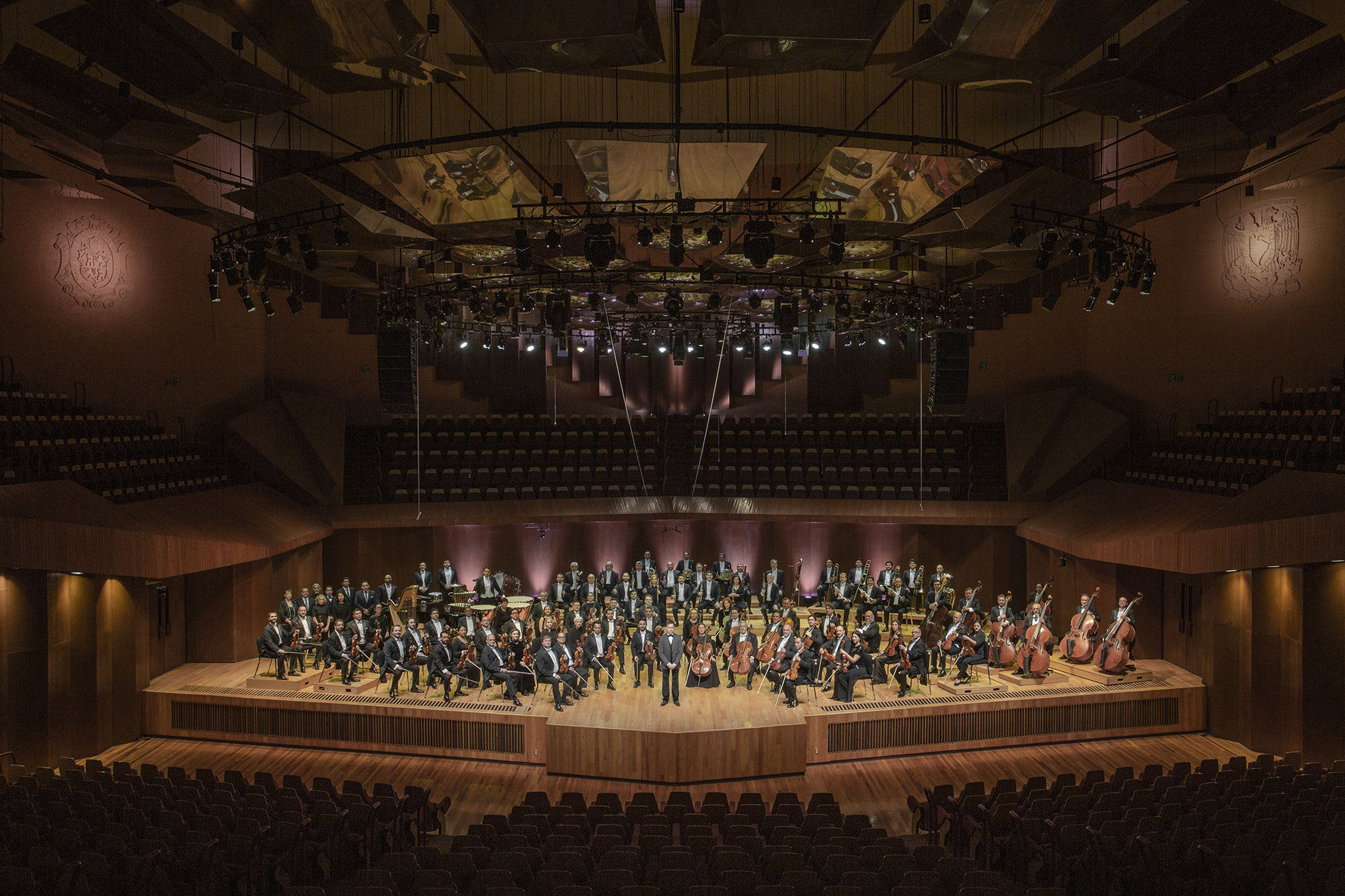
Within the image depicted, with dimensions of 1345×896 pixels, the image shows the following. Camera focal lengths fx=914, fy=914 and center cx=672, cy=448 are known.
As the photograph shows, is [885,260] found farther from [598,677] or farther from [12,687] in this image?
[12,687]

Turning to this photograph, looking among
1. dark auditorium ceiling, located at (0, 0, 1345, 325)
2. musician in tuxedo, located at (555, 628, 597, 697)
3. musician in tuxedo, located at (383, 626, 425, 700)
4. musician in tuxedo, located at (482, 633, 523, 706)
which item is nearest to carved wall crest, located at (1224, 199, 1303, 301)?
dark auditorium ceiling, located at (0, 0, 1345, 325)

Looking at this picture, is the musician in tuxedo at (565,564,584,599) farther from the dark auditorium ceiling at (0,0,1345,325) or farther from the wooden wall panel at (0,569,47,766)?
the wooden wall panel at (0,569,47,766)

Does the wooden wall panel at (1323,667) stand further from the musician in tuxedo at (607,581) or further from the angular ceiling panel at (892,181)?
the musician in tuxedo at (607,581)

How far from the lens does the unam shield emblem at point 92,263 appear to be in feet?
40.8

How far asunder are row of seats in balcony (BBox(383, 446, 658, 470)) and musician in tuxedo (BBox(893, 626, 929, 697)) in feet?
23.9

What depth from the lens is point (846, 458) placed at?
54.6 ft

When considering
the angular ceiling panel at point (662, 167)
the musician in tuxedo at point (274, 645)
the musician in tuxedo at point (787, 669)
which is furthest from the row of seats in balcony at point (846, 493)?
the angular ceiling panel at point (662, 167)

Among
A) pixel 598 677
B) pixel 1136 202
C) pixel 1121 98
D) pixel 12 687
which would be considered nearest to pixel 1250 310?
pixel 1136 202

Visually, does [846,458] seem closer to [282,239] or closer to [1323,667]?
[1323,667]

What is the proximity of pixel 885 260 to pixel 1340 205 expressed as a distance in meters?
6.31

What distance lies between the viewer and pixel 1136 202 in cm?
952

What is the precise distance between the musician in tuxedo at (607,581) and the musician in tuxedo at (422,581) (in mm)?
2646

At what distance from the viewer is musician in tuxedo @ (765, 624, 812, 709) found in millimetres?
10352

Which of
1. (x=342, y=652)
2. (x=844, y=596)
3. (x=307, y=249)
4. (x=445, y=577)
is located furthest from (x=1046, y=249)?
(x=445, y=577)
